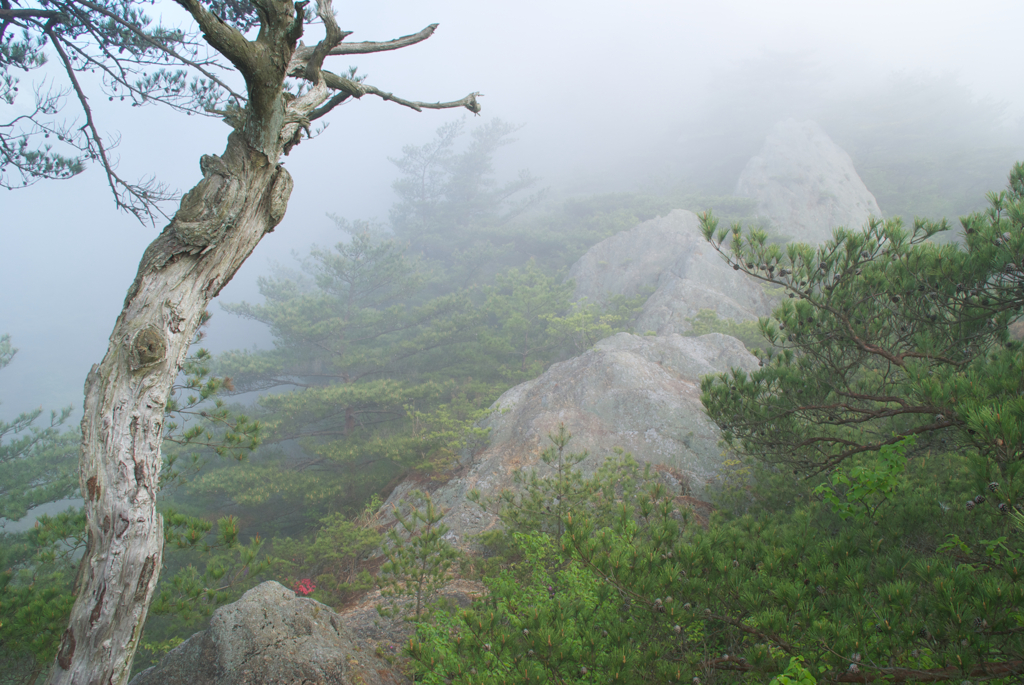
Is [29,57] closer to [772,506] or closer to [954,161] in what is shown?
[772,506]

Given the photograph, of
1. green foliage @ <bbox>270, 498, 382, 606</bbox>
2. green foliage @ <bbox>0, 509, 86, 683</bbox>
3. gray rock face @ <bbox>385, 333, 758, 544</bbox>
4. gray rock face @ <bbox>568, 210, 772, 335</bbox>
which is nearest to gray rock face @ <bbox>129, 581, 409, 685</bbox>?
green foliage @ <bbox>0, 509, 86, 683</bbox>

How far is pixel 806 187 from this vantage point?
87.2 feet

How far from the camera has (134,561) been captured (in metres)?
2.14

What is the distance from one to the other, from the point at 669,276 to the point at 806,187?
14282 millimetres

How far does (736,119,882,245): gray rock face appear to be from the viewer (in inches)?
984

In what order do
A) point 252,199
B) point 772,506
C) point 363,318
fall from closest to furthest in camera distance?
1. point 252,199
2. point 772,506
3. point 363,318

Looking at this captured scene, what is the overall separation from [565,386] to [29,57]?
8.64m

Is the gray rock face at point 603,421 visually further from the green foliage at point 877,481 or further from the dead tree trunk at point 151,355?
the dead tree trunk at point 151,355

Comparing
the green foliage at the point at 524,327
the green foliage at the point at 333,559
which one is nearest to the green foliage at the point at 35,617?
the green foliage at the point at 333,559

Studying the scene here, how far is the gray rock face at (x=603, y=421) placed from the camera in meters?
7.86

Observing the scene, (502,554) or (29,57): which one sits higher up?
(29,57)

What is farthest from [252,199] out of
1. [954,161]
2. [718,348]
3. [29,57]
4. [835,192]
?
[954,161]

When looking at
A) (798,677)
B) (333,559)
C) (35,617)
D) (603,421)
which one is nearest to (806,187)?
(603,421)

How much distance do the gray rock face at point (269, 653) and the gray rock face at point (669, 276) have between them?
13.2 m
